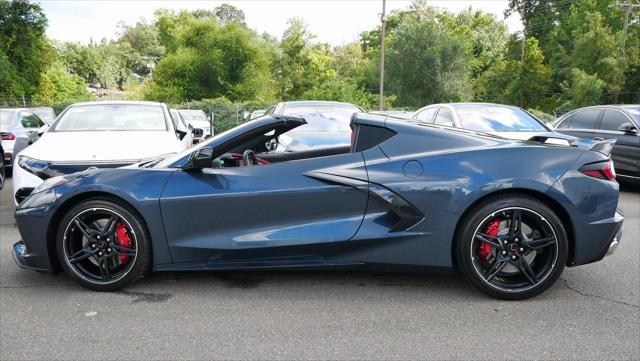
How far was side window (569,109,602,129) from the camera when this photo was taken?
383 inches

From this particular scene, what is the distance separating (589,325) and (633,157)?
6.58 meters

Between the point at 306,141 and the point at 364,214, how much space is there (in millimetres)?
Result: 2024

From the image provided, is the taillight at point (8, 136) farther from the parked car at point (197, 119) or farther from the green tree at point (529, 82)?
the green tree at point (529, 82)

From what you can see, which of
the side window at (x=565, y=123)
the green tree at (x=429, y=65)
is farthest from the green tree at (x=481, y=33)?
the side window at (x=565, y=123)

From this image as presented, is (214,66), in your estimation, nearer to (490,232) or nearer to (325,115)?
(325,115)

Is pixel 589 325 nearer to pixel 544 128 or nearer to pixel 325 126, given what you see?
→ pixel 325 126

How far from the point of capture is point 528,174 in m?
3.58

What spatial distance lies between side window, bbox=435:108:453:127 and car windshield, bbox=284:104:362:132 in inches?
58.2

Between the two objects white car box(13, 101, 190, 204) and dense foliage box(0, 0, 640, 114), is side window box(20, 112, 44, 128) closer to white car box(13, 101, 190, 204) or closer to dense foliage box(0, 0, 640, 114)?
white car box(13, 101, 190, 204)

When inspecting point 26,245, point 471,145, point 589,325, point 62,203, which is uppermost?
point 471,145

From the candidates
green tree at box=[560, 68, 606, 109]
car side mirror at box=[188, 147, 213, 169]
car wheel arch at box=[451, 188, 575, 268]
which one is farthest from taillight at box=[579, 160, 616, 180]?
green tree at box=[560, 68, 606, 109]

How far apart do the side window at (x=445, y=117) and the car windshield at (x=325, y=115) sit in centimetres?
148

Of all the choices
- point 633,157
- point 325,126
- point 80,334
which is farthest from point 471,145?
point 633,157

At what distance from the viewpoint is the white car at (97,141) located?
18.5 feet
